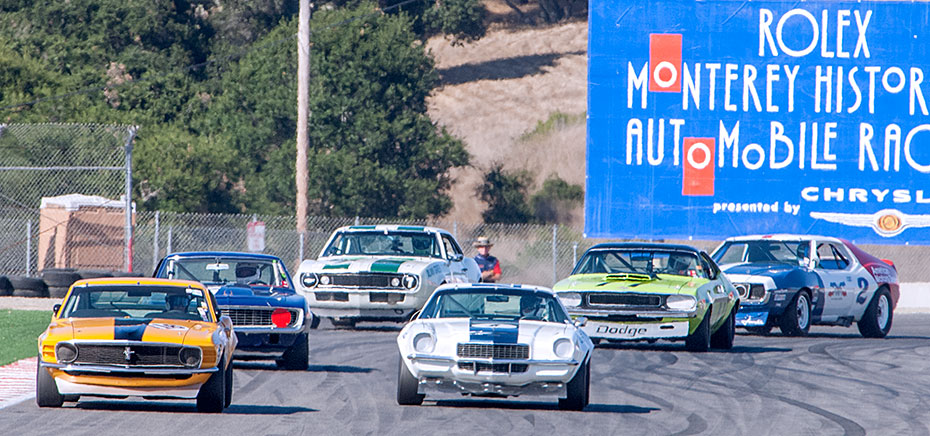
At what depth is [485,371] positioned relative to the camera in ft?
40.0

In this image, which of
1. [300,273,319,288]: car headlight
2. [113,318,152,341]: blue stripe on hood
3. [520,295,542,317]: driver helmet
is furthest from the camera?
[300,273,319,288]: car headlight

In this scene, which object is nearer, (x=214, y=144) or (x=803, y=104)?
(x=803, y=104)

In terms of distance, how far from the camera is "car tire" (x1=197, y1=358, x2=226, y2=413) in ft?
38.2

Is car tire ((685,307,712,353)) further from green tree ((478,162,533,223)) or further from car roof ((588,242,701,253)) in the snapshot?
green tree ((478,162,533,223))

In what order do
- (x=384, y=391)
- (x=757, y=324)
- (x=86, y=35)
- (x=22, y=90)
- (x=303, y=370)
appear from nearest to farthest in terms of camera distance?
(x=384, y=391) → (x=303, y=370) → (x=757, y=324) → (x=22, y=90) → (x=86, y=35)

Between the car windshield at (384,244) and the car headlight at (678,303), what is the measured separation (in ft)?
16.1

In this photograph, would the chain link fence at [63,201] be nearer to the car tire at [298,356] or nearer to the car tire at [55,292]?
the car tire at [55,292]

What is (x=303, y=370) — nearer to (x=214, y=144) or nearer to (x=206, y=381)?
(x=206, y=381)

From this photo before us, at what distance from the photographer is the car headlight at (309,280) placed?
2073cm

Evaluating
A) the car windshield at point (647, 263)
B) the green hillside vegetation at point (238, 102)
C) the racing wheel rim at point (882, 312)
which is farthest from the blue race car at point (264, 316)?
the green hillside vegetation at point (238, 102)

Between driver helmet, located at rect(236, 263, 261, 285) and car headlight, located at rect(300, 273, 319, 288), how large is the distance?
417cm

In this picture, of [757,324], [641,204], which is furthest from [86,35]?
[757,324]

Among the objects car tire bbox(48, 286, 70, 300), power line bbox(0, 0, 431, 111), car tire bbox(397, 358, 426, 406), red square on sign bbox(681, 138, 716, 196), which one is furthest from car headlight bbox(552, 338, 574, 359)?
power line bbox(0, 0, 431, 111)

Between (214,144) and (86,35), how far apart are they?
1413 centimetres
